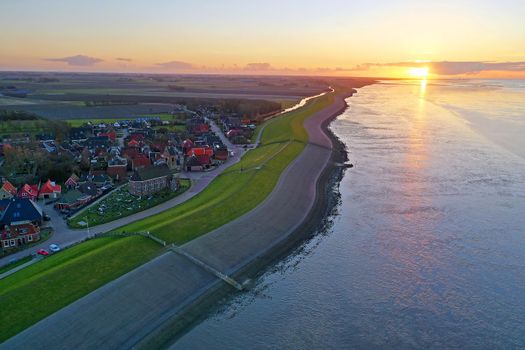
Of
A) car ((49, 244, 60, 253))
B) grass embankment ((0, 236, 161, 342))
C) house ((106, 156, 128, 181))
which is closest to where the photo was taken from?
grass embankment ((0, 236, 161, 342))

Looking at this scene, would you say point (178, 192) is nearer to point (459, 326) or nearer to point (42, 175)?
point (42, 175)

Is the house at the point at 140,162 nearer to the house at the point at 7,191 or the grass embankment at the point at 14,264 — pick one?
the house at the point at 7,191

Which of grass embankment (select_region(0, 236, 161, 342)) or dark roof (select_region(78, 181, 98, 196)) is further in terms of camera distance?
dark roof (select_region(78, 181, 98, 196))

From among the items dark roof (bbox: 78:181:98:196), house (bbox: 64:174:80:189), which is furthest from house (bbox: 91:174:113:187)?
dark roof (bbox: 78:181:98:196)

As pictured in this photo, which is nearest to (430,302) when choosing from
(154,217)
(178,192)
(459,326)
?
(459,326)

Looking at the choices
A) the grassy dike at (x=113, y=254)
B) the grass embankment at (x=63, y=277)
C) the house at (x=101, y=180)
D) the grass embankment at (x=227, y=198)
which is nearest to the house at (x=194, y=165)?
the grass embankment at (x=227, y=198)

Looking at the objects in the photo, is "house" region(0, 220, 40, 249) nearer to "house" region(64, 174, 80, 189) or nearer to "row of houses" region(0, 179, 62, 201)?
"row of houses" region(0, 179, 62, 201)
